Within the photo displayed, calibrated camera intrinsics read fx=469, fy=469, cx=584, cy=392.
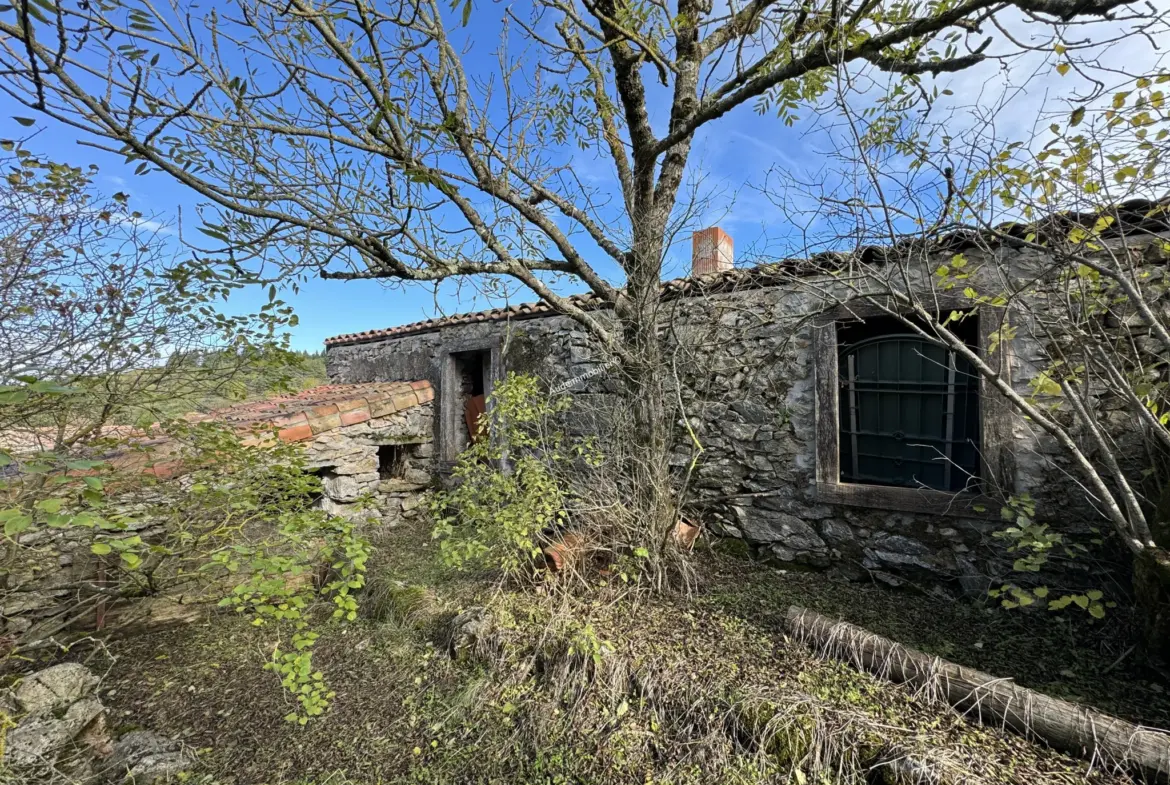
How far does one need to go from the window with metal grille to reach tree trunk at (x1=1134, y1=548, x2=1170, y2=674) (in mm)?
1075

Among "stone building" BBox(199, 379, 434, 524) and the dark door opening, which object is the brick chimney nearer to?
the dark door opening

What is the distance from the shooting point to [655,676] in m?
2.54

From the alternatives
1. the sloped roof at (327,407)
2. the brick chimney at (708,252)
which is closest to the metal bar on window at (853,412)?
the brick chimney at (708,252)

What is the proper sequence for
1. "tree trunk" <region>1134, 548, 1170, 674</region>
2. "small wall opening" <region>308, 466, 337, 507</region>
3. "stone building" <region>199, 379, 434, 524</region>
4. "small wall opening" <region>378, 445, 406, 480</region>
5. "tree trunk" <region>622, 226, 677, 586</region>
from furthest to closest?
"small wall opening" <region>378, 445, 406, 480</region> → "small wall opening" <region>308, 466, 337, 507</region> → "stone building" <region>199, 379, 434, 524</region> → "tree trunk" <region>622, 226, 677, 586</region> → "tree trunk" <region>1134, 548, 1170, 674</region>

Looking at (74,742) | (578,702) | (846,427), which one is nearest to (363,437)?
(74,742)

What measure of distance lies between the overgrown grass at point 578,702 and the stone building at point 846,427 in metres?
0.48

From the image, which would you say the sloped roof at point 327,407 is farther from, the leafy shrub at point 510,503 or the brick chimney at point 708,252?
the brick chimney at point 708,252

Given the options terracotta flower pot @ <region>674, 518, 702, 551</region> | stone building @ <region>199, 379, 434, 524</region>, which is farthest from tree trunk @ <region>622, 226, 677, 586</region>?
stone building @ <region>199, 379, 434, 524</region>

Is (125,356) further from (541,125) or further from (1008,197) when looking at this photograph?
(1008,197)

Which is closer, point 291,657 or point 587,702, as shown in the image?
point 291,657

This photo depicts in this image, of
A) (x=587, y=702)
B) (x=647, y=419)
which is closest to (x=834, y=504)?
(x=647, y=419)

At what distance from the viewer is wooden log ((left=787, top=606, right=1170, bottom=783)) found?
1.86m

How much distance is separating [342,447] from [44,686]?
3158 mm

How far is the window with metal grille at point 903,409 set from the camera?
352 cm
